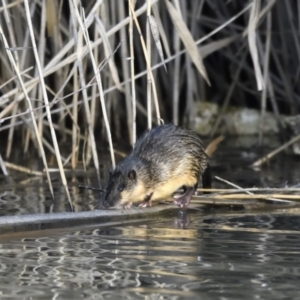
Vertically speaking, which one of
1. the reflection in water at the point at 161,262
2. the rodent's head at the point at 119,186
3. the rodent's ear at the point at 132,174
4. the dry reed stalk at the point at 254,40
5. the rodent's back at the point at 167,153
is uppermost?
the dry reed stalk at the point at 254,40

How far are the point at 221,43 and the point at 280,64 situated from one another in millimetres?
883

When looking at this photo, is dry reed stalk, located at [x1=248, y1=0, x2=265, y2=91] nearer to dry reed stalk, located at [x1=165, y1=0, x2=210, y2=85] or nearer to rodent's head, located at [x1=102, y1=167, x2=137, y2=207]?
dry reed stalk, located at [x1=165, y1=0, x2=210, y2=85]

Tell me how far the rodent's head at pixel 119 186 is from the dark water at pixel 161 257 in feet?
0.84

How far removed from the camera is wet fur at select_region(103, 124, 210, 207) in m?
5.95

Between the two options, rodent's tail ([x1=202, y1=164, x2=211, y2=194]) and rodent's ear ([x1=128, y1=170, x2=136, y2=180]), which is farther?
rodent's tail ([x1=202, y1=164, x2=211, y2=194])

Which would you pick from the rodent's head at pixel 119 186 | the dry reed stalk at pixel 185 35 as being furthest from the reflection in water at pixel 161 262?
the dry reed stalk at pixel 185 35

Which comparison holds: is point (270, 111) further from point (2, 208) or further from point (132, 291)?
point (132, 291)

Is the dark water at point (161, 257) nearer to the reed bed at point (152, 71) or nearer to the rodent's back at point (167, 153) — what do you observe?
the rodent's back at point (167, 153)

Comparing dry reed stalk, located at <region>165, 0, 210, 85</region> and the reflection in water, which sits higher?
dry reed stalk, located at <region>165, 0, 210, 85</region>

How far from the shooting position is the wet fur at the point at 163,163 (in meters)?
5.95

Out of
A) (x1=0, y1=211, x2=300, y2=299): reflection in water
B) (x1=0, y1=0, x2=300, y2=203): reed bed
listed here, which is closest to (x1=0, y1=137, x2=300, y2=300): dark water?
(x1=0, y1=211, x2=300, y2=299): reflection in water

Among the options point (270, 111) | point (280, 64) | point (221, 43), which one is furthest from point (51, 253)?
point (270, 111)

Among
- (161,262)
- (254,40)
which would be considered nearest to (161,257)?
(161,262)

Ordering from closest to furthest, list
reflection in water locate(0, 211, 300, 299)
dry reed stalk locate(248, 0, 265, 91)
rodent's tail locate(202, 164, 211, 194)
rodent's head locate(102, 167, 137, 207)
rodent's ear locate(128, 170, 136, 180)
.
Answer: reflection in water locate(0, 211, 300, 299) → rodent's head locate(102, 167, 137, 207) → rodent's ear locate(128, 170, 136, 180) → dry reed stalk locate(248, 0, 265, 91) → rodent's tail locate(202, 164, 211, 194)
